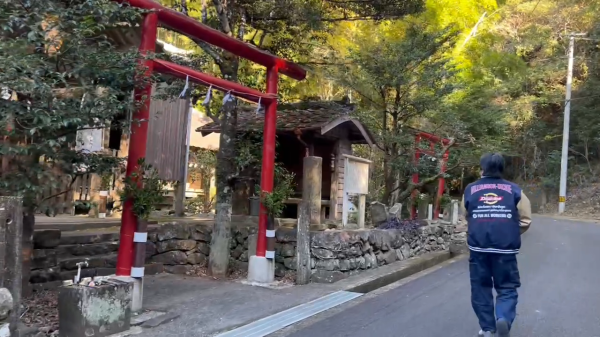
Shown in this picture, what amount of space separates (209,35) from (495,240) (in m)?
5.03

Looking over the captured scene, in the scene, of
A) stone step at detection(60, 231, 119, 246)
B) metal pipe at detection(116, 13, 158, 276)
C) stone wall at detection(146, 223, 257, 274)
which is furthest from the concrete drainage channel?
stone step at detection(60, 231, 119, 246)

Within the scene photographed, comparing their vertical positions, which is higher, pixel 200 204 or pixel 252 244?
pixel 200 204

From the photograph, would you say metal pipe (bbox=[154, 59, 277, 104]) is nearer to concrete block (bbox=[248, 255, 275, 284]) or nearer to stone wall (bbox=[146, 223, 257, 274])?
stone wall (bbox=[146, 223, 257, 274])

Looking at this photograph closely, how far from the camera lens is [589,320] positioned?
628 centimetres

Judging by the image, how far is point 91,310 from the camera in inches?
198

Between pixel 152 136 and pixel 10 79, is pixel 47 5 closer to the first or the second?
pixel 10 79

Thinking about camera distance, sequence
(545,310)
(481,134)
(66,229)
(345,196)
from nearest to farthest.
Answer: (545,310), (66,229), (345,196), (481,134)

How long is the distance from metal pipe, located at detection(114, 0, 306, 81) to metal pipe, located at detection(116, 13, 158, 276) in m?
0.24

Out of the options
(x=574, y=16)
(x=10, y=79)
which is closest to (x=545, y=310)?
(x=10, y=79)

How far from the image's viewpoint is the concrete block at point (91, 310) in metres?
4.96

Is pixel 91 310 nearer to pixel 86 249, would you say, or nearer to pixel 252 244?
pixel 86 249

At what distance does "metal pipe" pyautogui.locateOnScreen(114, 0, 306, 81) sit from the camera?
6.44 meters

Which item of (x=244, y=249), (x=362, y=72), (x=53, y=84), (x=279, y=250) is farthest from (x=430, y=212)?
(x=53, y=84)

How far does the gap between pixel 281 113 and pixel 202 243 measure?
4.39 meters
